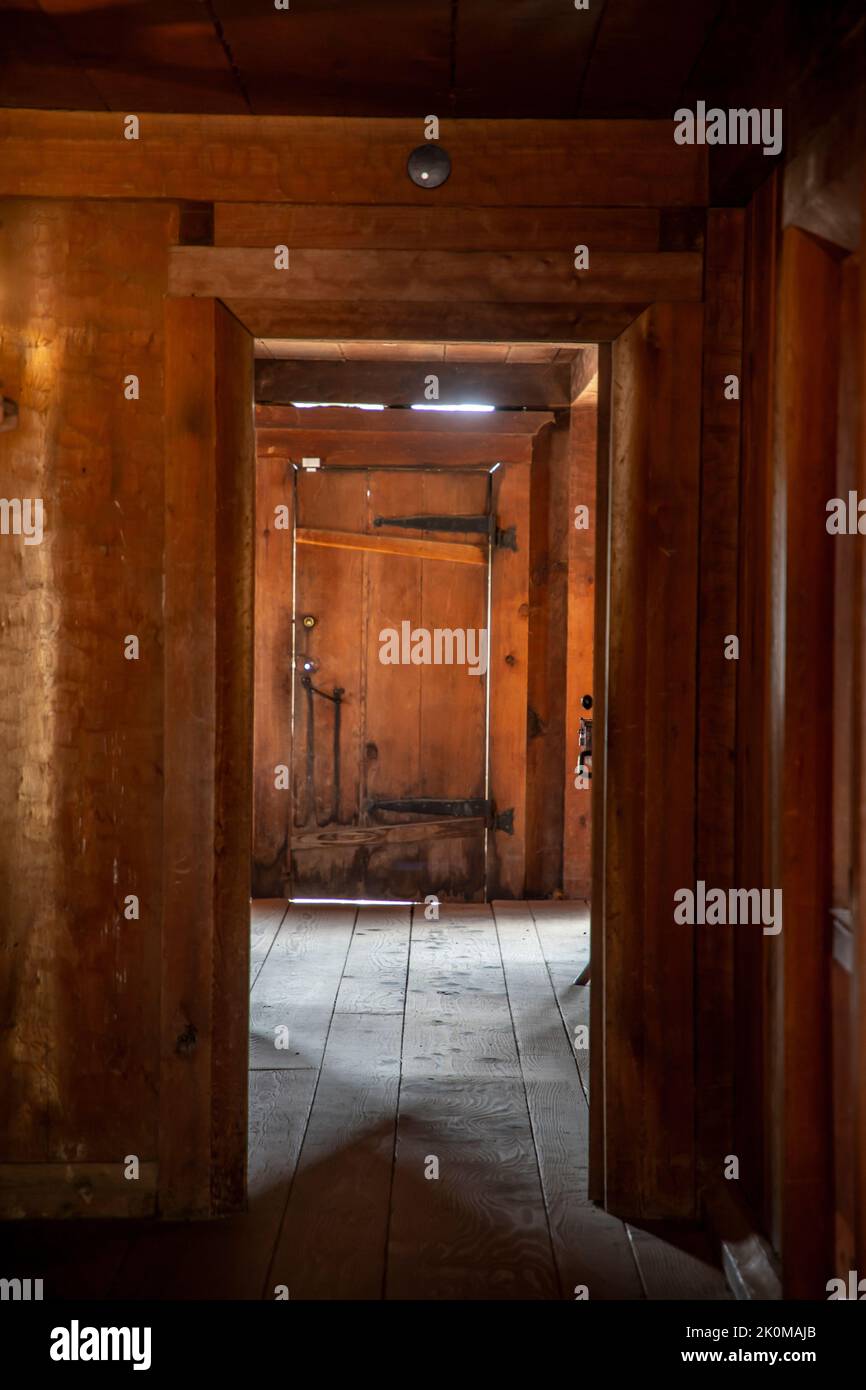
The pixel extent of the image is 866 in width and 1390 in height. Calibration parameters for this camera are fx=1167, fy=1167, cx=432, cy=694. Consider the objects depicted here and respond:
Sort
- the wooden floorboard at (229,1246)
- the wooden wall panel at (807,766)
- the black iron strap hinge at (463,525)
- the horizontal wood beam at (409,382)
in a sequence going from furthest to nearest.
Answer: the black iron strap hinge at (463,525) → the horizontal wood beam at (409,382) → the wooden floorboard at (229,1246) → the wooden wall panel at (807,766)

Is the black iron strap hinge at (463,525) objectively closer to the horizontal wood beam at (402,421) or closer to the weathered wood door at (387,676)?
the weathered wood door at (387,676)

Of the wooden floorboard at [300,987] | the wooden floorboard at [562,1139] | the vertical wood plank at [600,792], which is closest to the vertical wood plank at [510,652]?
the wooden floorboard at [300,987]

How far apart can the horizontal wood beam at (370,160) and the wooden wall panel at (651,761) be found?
1.11 ft

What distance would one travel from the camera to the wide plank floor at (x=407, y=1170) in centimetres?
240

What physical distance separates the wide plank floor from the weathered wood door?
4.09 feet

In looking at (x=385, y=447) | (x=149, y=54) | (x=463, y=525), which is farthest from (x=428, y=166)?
(x=463, y=525)

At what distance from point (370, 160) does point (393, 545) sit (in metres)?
3.35

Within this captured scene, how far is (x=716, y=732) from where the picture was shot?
2.68 m

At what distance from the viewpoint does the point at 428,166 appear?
8.57 ft

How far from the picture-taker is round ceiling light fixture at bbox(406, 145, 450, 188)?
2611 mm

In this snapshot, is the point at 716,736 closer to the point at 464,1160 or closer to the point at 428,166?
the point at 464,1160

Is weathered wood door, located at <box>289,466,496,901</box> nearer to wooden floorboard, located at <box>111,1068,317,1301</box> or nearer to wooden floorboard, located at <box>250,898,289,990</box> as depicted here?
wooden floorboard, located at <box>250,898,289,990</box>
